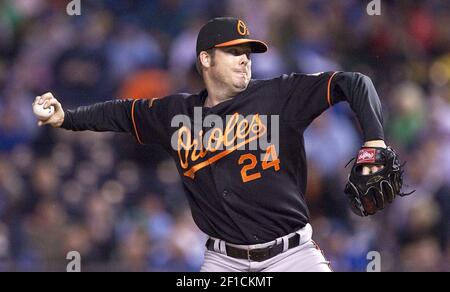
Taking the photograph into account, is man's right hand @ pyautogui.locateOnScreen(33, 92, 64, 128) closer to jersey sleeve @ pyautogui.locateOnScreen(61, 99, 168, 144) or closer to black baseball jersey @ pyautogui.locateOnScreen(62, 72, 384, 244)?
jersey sleeve @ pyautogui.locateOnScreen(61, 99, 168, 144)

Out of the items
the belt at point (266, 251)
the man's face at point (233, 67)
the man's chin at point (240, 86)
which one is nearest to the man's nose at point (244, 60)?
the man's face at point (233, 67)

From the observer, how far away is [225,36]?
3.94 meters

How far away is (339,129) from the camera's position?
20.3 feet

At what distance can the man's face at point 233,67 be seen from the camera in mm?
3891

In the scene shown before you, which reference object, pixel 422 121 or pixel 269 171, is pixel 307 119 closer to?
pixel 269 171

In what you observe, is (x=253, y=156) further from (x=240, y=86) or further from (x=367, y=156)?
(x=367, y=156)

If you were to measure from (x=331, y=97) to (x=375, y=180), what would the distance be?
447 millimetres

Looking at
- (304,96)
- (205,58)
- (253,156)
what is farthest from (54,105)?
(304,96)

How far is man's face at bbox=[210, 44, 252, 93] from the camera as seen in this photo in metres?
3.89

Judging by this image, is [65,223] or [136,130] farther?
[65,223]

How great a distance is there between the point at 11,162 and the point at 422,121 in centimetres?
285

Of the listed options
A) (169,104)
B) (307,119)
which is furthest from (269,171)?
(169,104)

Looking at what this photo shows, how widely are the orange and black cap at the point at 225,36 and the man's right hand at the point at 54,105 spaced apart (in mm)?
657

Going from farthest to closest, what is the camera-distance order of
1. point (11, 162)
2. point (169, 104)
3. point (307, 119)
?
1. point (11, 162)
2. point (169, 104)
3. point (307, 119)
